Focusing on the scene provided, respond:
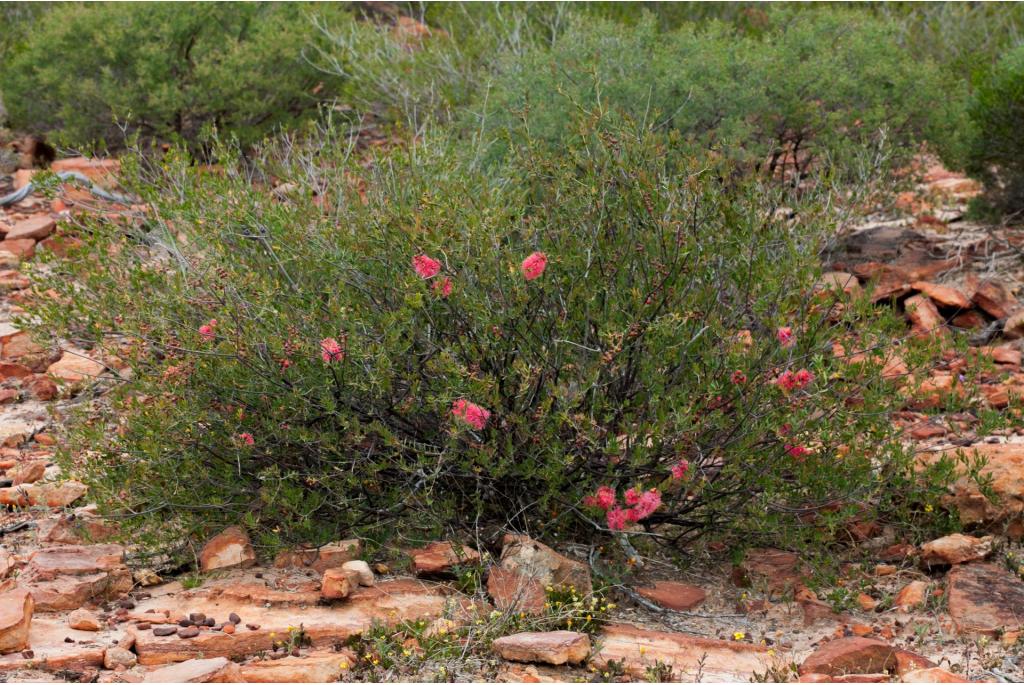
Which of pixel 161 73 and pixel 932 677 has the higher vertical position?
pixel 161 73

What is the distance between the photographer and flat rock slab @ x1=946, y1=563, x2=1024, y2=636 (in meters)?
3.85

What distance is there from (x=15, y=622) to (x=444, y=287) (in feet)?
5.74

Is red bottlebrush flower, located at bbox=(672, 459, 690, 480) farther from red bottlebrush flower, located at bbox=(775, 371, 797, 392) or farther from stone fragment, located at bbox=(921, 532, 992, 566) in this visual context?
stone fragment, located at bbox=(921, 532, 992, 566)

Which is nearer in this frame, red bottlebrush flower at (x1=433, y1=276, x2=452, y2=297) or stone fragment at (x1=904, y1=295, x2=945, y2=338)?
red bottlebrush flower at (x1=433, y1=276, x2=452, y2=297)

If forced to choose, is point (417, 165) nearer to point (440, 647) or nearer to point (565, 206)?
point (565, 206)

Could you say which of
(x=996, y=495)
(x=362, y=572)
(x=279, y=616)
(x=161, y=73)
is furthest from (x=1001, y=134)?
(x=161, y=73)

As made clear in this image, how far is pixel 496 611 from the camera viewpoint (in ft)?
12.3

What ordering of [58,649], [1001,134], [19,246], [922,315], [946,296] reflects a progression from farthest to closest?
[19,246]
[1001,134]
[946,296]
[922,315]
[58,649]

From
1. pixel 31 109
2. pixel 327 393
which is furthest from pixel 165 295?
pixel 31 109

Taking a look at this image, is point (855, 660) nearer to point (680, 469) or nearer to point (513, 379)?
point (680, 469)

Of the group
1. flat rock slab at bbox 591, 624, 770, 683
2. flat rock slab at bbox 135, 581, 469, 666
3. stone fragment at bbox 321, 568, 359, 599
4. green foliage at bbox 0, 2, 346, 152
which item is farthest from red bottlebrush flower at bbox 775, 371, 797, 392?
green foliage at bbox 0, 2, 346, 152

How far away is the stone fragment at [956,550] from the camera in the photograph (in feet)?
14.1

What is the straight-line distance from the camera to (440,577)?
13.6ft

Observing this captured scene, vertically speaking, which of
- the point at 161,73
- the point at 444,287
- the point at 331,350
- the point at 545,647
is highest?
the point at 161,73
